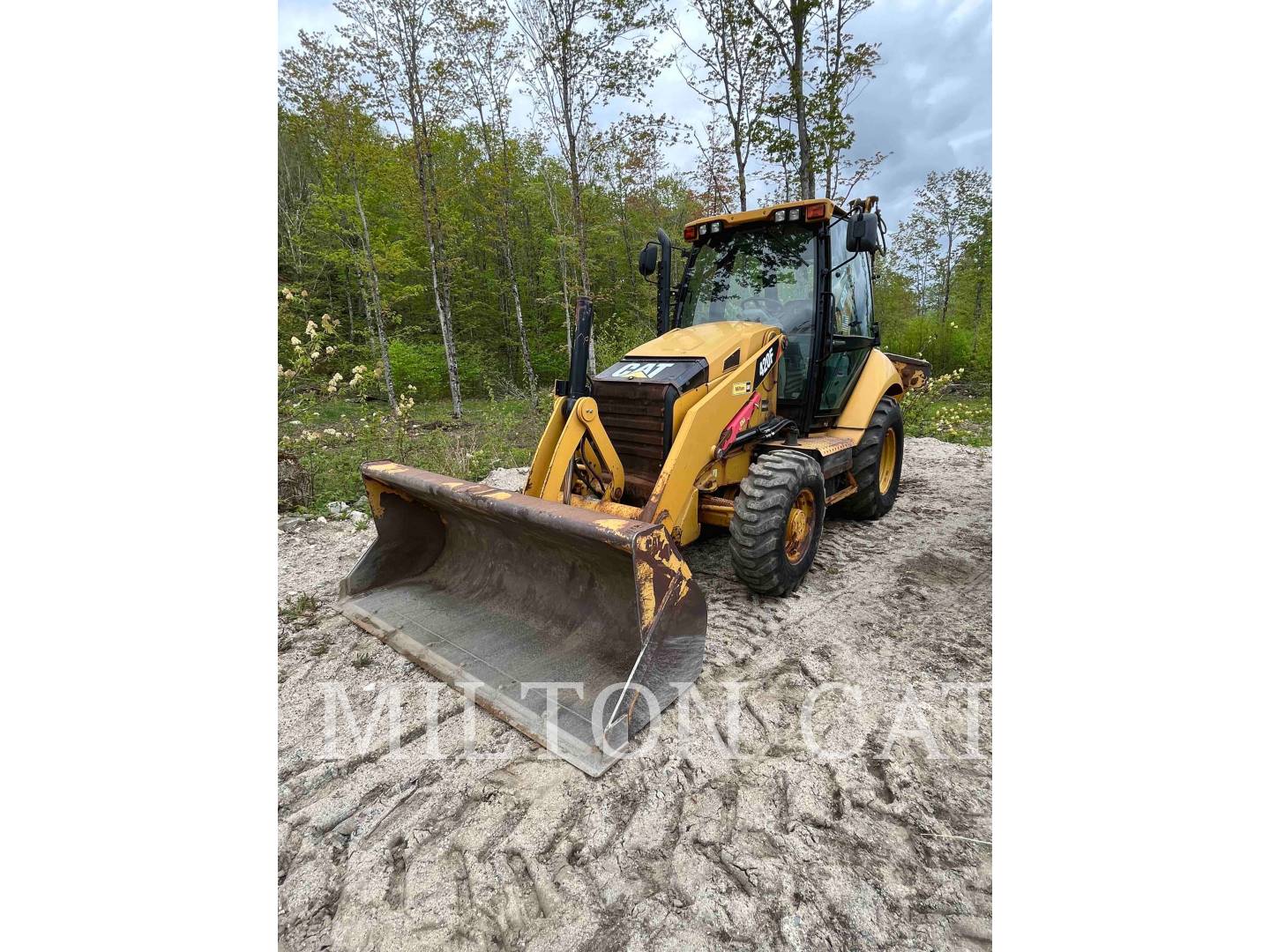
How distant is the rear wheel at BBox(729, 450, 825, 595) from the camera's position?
127 inches

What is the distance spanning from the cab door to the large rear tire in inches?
13.9

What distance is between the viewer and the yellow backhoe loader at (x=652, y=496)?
8.07 feet

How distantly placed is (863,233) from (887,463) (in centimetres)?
244

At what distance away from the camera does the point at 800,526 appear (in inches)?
143

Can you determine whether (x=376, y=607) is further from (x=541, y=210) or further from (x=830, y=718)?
(x=541, y=210)

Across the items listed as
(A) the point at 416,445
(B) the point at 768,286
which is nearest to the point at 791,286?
(B) the point at 768,286

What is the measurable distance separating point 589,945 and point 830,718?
132 cm

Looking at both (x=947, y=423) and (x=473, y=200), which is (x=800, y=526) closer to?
(x=947, y=423)

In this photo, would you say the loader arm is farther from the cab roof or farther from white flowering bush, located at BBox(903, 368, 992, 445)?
white flowering bush, located at BBox(903, 368, 992, 445)

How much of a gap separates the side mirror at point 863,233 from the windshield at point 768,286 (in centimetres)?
39

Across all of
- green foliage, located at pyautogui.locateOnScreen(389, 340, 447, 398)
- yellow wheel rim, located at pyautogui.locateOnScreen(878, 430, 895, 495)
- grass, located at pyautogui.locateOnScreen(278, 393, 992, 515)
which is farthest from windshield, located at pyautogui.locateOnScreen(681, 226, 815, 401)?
green foliage, located at pyautogui.locateOnScreen(389, 340, 447, 398)

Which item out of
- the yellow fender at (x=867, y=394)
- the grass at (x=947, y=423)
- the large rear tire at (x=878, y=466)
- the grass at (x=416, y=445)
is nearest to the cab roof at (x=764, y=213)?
the yellow fender at (x=867, y=394)

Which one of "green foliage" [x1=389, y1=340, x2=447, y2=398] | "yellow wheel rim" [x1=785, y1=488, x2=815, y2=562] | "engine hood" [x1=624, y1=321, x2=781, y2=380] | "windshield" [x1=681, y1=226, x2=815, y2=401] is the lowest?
"yellow wheel rim" [x1=785, y1=488, x2=815, y2=562]

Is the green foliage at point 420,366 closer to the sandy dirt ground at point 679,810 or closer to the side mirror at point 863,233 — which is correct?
the side mirror at point 863,233
